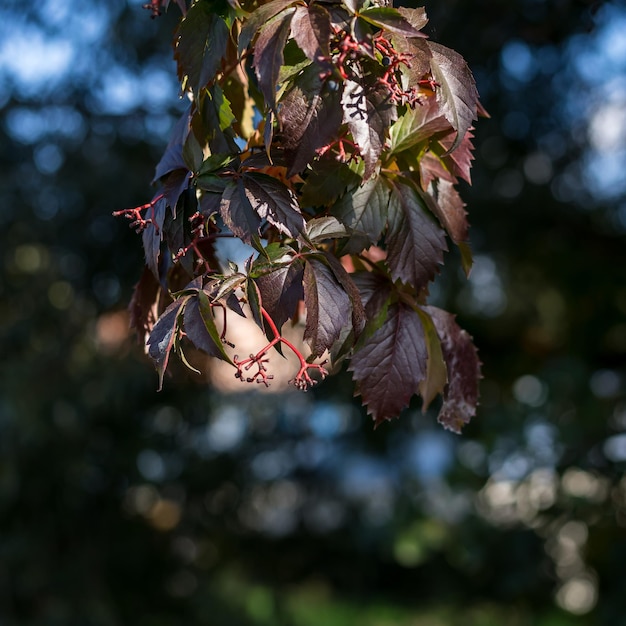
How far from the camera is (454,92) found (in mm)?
894

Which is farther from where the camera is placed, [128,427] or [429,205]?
[128,427]

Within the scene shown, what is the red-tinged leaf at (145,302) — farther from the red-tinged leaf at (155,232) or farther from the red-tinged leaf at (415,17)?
the red-tinged leaf at (415,17)

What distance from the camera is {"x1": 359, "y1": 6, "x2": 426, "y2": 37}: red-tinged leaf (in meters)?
0.82

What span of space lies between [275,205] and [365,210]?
0.13 metres

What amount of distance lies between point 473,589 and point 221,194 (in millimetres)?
5284

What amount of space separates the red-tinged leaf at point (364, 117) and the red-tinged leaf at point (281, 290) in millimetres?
139

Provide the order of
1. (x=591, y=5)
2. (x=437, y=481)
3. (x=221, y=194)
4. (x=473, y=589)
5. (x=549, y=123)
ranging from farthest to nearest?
(x=473, y=589) → (x=437, y=481) → (x=549, y=123) → (x=591, y=5) → (x=221, y=194)

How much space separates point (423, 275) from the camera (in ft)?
3.21

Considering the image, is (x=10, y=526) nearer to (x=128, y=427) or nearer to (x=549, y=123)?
(x=128, y=427)

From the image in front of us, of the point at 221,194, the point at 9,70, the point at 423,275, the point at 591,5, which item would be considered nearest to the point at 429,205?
the point at 423,275

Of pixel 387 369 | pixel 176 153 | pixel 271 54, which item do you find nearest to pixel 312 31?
pixel 271 54

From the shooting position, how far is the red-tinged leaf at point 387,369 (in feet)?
3.26

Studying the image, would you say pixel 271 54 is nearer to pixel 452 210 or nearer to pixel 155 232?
pixel 155 232

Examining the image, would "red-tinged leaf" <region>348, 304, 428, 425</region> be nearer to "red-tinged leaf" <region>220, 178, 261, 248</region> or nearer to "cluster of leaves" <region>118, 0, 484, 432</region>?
"cluster of leaves" <region>118, 0, 484, 432</region>
